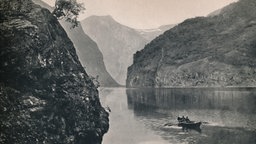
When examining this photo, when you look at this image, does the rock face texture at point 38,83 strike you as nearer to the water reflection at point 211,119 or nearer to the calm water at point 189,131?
the calm water at point 189,131

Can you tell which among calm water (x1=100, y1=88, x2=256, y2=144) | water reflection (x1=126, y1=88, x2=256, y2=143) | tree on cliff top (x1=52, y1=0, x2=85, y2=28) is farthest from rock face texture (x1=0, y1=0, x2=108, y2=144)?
water reflection (x1=126, y1=88, x2=256, y2=143)

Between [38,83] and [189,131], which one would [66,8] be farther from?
[189,131]

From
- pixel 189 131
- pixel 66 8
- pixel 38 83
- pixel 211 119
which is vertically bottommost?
pixel 189 131

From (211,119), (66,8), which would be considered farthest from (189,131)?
(66,8)

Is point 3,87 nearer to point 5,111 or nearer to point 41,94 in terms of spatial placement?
point 5,111

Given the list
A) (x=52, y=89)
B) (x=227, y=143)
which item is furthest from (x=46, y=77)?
(x=227, y=143)

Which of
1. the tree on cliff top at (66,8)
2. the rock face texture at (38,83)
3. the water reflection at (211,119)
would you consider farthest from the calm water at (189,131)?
the tree on cliff top at (66,8)

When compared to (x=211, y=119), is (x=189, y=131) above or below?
below

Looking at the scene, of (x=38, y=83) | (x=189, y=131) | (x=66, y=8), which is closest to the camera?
(x=38, y=83)

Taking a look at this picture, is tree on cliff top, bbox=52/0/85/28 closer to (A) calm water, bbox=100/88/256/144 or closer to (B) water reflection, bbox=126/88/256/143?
(A) calm water, bbox=100/88/256/144
